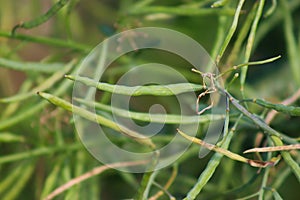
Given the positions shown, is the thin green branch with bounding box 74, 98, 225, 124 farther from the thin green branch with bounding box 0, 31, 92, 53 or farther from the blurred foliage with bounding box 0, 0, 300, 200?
the thin green branch with bounding box 0, 31, 92, 53

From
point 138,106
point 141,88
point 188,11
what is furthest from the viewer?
point 138,106

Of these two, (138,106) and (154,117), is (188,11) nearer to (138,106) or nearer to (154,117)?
(154,117)

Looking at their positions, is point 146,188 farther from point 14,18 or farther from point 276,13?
point 14,18

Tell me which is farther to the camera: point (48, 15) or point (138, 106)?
point (138, 106)

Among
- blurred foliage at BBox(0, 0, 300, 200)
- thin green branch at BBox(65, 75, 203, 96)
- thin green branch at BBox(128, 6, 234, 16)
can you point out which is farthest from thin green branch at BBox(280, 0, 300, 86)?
thin green branch at BBox(65, 75, 203, 96)

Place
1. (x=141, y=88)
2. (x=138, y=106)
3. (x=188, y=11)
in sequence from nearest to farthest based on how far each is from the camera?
1. (x=141, y=88)
2. (x=188, y=11)
3. (x=138, y=106)

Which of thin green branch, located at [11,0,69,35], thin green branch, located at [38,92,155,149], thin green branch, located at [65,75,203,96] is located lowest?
thin green branch, located at [38,92,155,149]

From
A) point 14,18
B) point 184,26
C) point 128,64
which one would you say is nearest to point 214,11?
point 128,64

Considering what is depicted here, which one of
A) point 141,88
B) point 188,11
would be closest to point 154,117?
point 141,88

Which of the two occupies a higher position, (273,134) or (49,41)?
(49,41)
